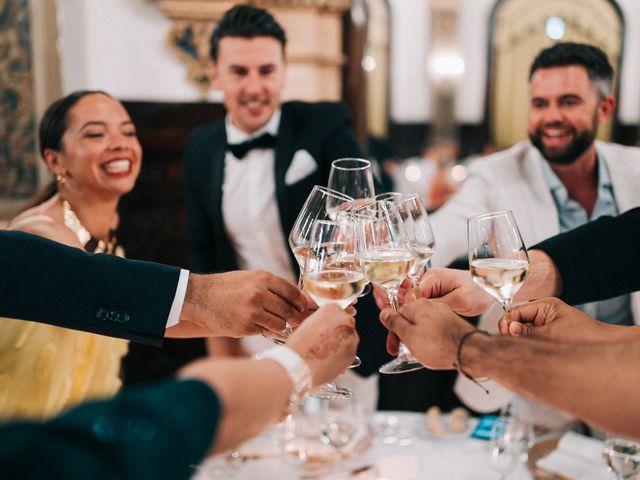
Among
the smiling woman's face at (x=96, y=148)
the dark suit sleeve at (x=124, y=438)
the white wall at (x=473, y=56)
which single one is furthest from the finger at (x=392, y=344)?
the white wall at (x=473, y=56)

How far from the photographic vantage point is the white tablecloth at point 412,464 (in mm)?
1510

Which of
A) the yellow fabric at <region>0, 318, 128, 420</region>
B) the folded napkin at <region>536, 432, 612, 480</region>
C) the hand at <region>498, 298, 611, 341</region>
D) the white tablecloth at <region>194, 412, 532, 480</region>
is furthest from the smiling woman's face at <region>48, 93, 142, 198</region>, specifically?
the folded napkin at <region>536, 432, 612, 480</region>

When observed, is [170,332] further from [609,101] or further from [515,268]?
[609,101]

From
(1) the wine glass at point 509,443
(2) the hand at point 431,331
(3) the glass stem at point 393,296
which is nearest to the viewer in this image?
(2) the hand at point 431,331

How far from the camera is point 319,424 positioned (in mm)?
1600

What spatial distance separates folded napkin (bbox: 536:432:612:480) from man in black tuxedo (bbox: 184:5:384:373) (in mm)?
834

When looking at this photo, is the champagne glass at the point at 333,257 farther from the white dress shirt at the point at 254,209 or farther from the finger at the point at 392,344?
the white dress shirt at the point at 254,209

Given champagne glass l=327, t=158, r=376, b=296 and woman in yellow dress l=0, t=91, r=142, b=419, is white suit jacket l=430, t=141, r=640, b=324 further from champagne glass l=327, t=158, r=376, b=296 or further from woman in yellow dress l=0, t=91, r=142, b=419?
woman in yellow dress l=0, t=91, r=142, b=419

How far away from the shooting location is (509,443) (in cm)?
143

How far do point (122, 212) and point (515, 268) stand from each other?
7.27ft

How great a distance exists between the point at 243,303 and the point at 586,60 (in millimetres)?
1262

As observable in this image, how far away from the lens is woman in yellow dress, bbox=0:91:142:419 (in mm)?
1623

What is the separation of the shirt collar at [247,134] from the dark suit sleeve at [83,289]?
1.09m

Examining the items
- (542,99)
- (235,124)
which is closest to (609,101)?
(542,99)
